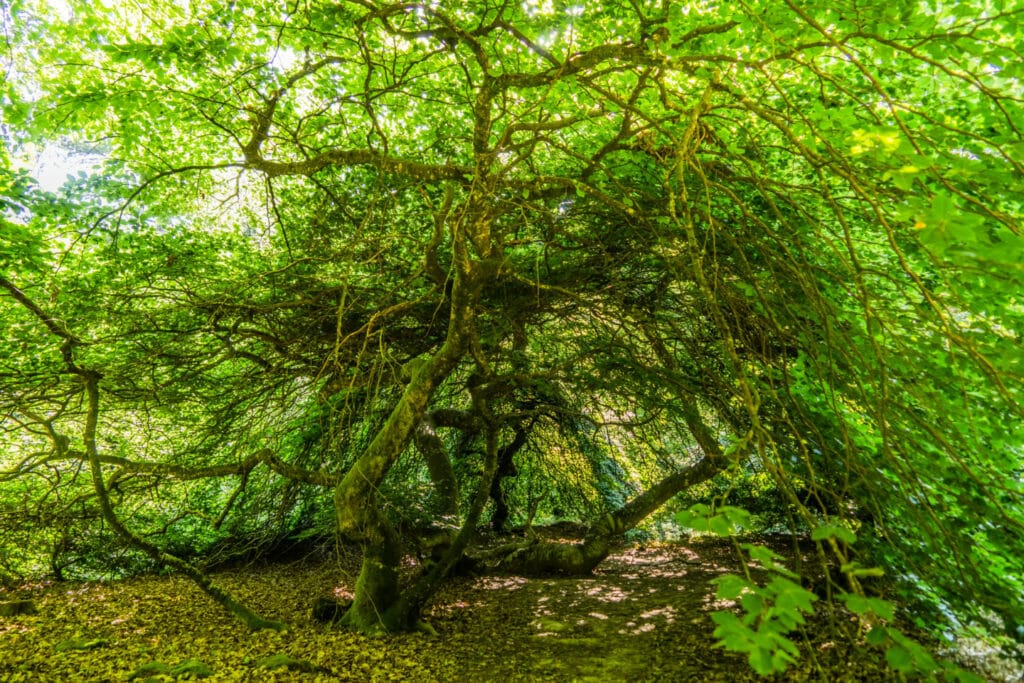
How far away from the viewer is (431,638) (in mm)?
5188

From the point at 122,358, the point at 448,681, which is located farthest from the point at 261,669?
the point at 122,358

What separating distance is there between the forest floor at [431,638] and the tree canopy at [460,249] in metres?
0.58

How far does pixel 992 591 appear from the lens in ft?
8.96

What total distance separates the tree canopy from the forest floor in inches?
22.7

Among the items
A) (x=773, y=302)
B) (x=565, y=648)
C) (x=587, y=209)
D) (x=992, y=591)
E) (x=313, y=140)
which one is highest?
(x=313, y=140)

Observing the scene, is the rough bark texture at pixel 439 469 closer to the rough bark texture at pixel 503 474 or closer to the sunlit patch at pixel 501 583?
the rough bark texture at pixel 503 474

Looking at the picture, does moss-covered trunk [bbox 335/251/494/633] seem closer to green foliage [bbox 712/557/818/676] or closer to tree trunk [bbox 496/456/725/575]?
tree trunk [bbox 496/456/725/575]

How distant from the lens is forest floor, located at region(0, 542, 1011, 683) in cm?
418

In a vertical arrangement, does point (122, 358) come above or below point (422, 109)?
below

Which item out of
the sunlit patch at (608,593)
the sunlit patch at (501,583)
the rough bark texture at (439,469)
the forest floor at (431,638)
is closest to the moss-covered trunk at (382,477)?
the forest floor at (431,638)

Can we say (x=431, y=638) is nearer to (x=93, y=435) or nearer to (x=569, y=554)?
(x=569, y=554)

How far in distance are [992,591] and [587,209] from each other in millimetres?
3484

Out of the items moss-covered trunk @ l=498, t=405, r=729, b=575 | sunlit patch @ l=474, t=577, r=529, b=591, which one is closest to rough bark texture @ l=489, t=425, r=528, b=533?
moss-covered trunk @ l=498, t=405, r=729, b=575

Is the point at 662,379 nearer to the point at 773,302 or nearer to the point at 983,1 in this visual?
the point at 773,302
